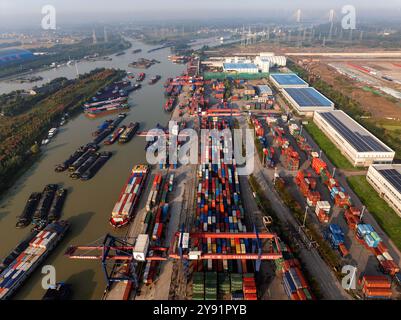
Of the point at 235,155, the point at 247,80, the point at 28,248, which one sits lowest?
the point at 28,248

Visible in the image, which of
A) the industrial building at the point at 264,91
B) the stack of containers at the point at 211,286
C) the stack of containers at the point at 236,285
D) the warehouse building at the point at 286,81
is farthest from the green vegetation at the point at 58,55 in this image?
the stack of containers at the point at 236,285

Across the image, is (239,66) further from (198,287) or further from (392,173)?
(198,287)

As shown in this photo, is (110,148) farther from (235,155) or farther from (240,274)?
(240,274)

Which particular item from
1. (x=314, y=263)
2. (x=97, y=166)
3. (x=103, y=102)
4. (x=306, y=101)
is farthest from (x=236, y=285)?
(x=103, y=102)

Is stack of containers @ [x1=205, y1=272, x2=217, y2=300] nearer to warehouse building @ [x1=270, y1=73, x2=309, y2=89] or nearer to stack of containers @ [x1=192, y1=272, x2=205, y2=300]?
stack of containers @ [x1=192, y1=272, x2=205, y2=300]

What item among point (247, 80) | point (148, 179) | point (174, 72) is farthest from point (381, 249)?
point (174, 72)

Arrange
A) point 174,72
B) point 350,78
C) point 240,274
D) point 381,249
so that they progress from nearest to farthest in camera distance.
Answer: point 240,274 < point 381,249 < point 350,78 < point 174,72
